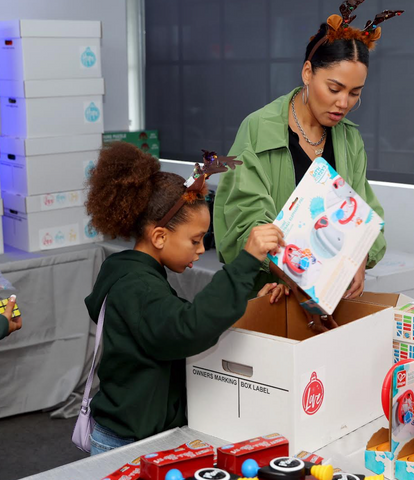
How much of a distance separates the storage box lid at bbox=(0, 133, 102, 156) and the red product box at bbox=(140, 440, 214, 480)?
224 cm

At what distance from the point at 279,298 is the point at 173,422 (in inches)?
12.8

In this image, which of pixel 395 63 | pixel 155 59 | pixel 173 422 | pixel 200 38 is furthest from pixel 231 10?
pixel 173 422

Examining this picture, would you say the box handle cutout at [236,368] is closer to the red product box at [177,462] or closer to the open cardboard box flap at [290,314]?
the open cardboard box flap at [290,314]

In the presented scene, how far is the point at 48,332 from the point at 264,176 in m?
1.69

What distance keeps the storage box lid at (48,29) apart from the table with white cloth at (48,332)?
88 cm

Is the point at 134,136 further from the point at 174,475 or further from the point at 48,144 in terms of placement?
the point at 174,475

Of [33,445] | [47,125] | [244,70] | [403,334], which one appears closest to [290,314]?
[403,334]

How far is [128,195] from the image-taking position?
1.30 metres

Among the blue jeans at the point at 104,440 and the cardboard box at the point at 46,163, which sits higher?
the cardboard box at the point at 46,163

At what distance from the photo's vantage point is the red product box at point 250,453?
0.93 metres

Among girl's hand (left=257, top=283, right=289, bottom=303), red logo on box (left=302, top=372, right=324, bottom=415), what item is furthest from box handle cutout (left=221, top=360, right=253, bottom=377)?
girl's hand (left=257, top=283, right=289, bottom=303)

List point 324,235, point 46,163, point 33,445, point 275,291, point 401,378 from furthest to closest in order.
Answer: point 46,163, point 33,445, point 275,291, point 324,235, point 401,378

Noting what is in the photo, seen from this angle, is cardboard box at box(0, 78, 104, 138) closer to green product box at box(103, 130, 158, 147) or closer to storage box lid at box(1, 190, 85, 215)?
storage box lid at box(1, 190, 85, 215)

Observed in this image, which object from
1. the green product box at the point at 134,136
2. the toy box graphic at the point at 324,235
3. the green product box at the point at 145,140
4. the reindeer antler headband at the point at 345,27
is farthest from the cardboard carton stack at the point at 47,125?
the toy box graphic at the point at 324,235
